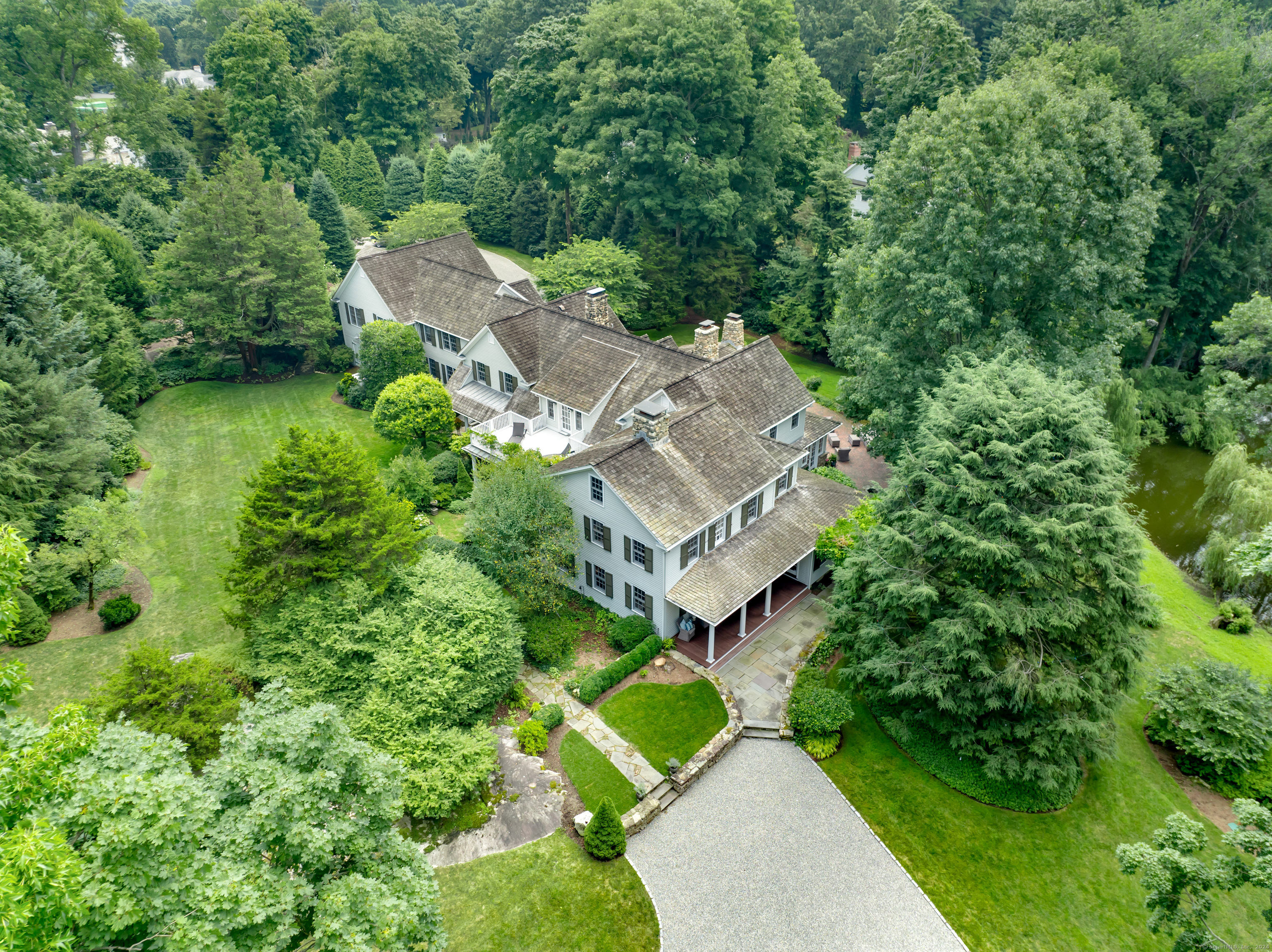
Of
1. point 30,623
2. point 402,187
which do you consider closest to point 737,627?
point 30,623

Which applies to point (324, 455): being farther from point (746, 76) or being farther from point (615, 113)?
point (746, 76)

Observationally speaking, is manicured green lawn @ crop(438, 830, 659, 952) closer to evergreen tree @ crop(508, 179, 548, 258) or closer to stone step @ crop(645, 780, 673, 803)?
stone step @ crop(645, 780, 673, 803)

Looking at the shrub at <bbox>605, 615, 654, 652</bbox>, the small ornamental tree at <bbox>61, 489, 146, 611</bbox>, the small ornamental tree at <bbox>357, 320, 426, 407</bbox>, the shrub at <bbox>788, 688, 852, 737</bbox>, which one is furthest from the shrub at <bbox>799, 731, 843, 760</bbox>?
the small ornamental tree at <bbox>357, 320, 426, 407</bbox>

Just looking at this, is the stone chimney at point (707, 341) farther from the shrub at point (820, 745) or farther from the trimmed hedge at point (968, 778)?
the trimmed hedge at point (968, 778)

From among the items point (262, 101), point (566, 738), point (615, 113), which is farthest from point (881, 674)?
point (262, 101)

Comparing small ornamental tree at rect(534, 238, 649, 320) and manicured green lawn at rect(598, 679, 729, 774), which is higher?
small ornamental tree at rect(534, 238, 649, 320)
